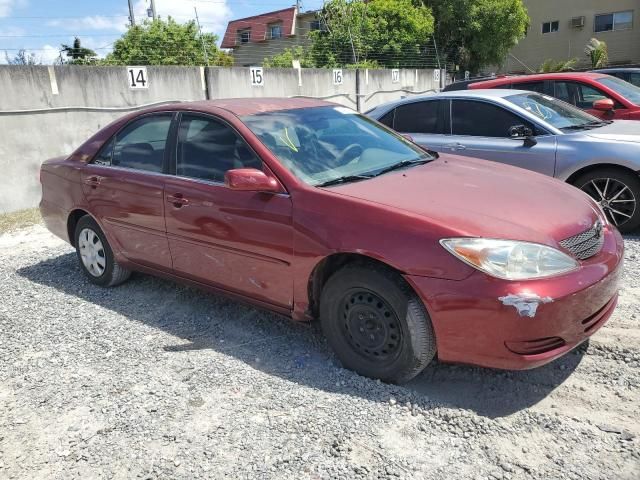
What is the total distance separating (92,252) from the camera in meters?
5.00

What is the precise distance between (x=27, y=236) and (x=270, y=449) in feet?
19.3

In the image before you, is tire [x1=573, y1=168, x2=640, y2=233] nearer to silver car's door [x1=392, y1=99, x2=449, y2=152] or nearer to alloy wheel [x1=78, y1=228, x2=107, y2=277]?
silver car's door [x1=392, y1=99, x2=449, y2=152]

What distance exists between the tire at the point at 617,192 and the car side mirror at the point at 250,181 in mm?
3707

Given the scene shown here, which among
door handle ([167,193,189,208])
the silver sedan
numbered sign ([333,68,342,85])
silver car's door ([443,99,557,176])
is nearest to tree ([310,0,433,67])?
numbered sign ([333,68,342,85])

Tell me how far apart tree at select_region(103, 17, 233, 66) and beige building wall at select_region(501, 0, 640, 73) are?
19.4 metres

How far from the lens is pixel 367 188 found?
3.31 meters

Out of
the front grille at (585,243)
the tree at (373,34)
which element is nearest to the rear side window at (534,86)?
the front grille at (585,243)

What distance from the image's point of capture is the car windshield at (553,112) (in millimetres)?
6102

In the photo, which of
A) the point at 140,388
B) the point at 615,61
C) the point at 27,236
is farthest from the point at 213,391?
the point at 615,61

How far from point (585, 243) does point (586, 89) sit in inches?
225

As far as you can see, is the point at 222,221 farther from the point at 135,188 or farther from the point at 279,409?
the point at 279,409

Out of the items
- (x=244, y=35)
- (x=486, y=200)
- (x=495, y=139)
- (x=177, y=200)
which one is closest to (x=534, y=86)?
(x=495, y=139)

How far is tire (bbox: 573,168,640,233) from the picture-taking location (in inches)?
214

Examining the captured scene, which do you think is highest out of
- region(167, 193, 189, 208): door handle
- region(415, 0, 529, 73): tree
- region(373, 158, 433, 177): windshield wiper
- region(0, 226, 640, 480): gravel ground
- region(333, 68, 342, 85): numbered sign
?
region(415, 0, 529, 73): tree
